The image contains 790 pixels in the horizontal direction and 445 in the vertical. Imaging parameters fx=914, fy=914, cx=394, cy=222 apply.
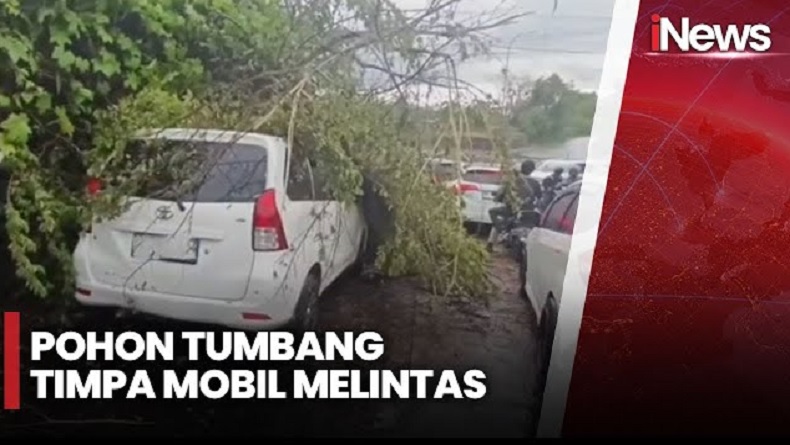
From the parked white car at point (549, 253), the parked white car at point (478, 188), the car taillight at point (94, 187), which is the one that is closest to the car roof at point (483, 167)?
the parked white car at point (478, 188)

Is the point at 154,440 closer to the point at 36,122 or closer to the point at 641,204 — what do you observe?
the point at 36,122

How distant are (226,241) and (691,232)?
151 cm

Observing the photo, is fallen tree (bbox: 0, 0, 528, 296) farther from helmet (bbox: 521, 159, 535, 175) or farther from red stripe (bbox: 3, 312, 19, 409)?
helmet (bbox: 521, 159, 535, 175)

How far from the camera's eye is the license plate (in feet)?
9.41

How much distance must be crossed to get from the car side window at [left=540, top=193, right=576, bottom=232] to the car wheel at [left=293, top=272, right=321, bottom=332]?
0.76 meters

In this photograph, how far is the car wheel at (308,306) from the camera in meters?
2.96

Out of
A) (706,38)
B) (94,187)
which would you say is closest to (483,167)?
(706,38)

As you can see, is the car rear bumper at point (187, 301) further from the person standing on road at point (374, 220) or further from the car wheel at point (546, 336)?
the car wheel at point (546, 336)

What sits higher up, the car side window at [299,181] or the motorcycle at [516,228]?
the car side window at [299,181]

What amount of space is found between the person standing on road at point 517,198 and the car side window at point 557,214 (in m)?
0.06

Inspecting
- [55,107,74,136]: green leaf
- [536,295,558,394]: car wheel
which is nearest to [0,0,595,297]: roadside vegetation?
[55,107,74,136]: green leaf

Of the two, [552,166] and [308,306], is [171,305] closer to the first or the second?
[308,306]

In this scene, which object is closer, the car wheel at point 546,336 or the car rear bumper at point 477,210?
the car rear bumper at point 477,210

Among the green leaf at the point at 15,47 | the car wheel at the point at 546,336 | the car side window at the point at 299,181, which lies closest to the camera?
the green leaf at the point at 15,47
